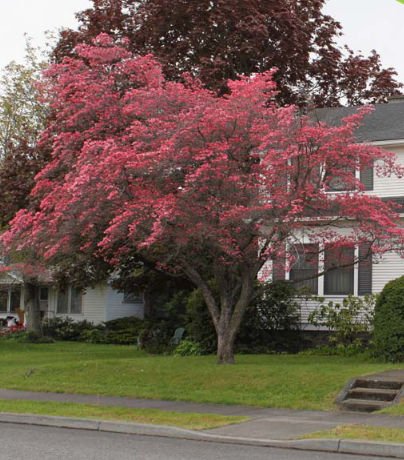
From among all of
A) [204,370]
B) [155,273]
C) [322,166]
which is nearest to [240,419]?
[204,370]

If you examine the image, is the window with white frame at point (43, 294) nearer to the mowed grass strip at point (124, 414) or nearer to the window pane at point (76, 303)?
the window pane at point (76, 303)

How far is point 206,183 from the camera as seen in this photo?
54.0ft

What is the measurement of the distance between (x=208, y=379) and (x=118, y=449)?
6.17 m

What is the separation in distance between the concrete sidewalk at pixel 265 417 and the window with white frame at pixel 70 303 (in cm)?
2288

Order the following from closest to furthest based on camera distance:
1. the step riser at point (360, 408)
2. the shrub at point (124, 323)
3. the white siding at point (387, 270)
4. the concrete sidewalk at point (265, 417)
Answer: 1. the concrete sidewalk at point (265, 417)
2. the step riser at point (360, 408)
3. the white siding at point (387, 270)
4. the shrub at point (124, 323)

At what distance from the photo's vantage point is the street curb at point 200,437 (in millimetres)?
9742

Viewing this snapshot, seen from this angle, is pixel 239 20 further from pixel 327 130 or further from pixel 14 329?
Result: pixel 14 329

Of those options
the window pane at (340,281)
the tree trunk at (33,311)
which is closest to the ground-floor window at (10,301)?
the tree trunk at (33,311)

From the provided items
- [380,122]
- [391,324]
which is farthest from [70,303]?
[391,324]

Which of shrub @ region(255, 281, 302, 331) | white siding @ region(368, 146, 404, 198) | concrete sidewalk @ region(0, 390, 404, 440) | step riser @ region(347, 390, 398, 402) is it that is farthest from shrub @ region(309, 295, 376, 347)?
concrete sidewalk @ region(0, 390, 404, 440)

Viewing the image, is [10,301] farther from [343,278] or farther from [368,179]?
[368,179]

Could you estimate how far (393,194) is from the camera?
72.0 feet

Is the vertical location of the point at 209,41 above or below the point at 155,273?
above

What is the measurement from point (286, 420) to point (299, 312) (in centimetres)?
1065
